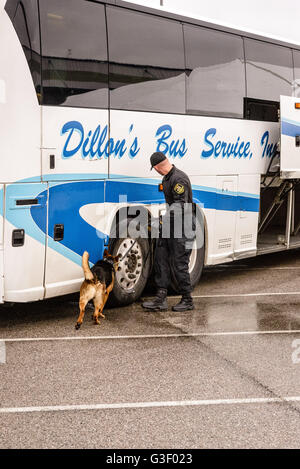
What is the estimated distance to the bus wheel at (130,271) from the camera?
8188 millimetres

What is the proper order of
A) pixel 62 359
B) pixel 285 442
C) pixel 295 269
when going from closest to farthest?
pixel 285 442 < pixel 62 359 < pixel 295 269

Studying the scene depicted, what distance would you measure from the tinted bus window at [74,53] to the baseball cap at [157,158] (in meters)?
0.80

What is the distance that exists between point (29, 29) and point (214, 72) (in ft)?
10.6

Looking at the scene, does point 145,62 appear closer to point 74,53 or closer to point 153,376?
point 74,53

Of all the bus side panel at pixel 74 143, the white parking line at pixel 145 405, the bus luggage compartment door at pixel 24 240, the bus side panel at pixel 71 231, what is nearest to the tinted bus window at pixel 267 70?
the bus side panel at pixel 74 143

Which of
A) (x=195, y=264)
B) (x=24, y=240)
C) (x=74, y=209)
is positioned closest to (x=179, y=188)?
(x=74, y=209)

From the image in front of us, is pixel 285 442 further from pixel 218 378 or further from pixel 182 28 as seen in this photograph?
pixel 182 28

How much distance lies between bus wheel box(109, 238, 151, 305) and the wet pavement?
17 cm

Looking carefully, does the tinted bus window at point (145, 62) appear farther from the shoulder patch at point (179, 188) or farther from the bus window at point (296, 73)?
the bus window at point (296, 73)

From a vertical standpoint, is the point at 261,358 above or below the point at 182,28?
below

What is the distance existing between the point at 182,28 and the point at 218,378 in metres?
4.98

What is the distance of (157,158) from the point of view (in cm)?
796

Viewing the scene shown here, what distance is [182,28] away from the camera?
8930mm

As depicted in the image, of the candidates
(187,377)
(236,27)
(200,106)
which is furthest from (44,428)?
(236,27)
